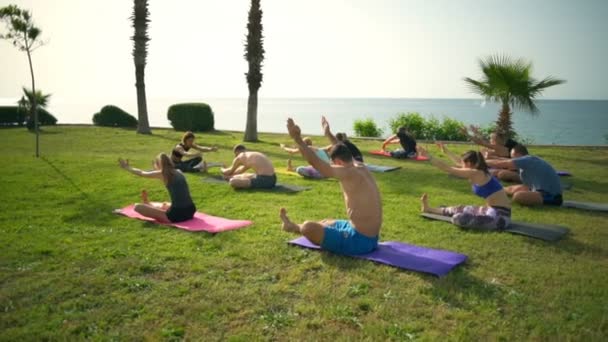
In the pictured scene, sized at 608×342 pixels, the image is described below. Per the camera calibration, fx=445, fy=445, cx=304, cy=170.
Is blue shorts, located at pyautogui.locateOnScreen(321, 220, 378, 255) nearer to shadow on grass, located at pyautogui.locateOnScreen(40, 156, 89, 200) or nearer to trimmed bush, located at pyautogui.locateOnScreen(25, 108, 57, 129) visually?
shadow on grass, located at pyautogui.locateOnScreen(40, 156, 89, 200)

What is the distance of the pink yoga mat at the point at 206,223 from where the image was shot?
6570 mm

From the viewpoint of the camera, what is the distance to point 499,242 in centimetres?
611

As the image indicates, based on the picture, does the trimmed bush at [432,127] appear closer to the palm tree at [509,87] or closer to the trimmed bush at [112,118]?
the palm tree at [509,87]

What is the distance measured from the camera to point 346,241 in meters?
5.42

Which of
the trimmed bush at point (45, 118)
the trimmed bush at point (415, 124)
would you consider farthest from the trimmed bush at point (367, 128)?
the trimmed bush at point (45, 118)

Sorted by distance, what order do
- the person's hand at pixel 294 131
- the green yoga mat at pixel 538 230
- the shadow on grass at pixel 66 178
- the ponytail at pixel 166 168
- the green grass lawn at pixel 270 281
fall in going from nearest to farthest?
the green grass lawn at pixel 270 281
the person's hand at pixel 294 131
the green yoga mat at pixel 538 230
the ponytail at pixel 166 168
the shadow on grass at pixel 66 178

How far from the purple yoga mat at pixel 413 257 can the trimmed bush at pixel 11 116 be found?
26.3m

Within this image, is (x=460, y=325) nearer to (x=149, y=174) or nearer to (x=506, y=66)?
(x=149, y=174)

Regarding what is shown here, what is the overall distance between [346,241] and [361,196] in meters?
0.61

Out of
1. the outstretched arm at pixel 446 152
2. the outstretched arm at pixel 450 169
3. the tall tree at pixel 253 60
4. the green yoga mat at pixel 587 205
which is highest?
the tall tree at pixel 253 60

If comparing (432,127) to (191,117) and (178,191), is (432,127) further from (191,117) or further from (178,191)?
(178,191)

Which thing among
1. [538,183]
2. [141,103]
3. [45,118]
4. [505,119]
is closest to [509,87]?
[505,119]

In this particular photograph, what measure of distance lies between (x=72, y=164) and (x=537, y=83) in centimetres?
1661

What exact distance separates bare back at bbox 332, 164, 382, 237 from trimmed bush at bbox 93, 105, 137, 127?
81.1 feet
